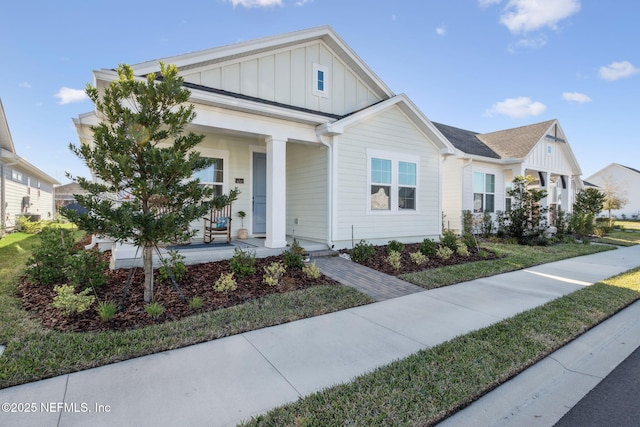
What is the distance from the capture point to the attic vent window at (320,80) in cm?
888

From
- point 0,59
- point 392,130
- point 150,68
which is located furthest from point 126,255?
point 0,59

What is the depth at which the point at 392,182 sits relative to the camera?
29.8 feet

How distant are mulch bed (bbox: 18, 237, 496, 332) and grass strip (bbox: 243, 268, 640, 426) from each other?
2.47m

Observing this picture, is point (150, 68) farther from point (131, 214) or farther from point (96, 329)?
point (96, 329)

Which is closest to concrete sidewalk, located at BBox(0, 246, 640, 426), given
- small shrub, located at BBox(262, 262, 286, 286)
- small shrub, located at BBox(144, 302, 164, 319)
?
small shrub, located at BBox(144, 302, 164, 319)

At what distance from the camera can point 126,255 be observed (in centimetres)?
587

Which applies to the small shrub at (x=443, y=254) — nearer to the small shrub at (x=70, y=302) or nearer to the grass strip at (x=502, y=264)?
the grass strip at (x=502, y=264)

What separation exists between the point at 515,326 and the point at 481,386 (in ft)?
5.57

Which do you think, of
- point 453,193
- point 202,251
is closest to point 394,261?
point 202,251

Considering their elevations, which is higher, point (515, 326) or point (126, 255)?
point (126, 255)

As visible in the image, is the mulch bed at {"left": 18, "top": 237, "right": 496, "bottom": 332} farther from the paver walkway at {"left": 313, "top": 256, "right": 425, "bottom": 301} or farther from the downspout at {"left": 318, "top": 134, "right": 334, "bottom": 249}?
the downspout at {"left": 318, "top": 134, "right": 334, "bottom": 249}

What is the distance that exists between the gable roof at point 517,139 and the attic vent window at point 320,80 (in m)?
9.82

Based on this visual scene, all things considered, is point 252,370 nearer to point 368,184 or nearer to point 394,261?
point 394,261

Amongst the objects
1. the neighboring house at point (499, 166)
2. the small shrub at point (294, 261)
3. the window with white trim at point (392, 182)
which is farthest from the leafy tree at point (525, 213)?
the small shrub at point (294, 261)
